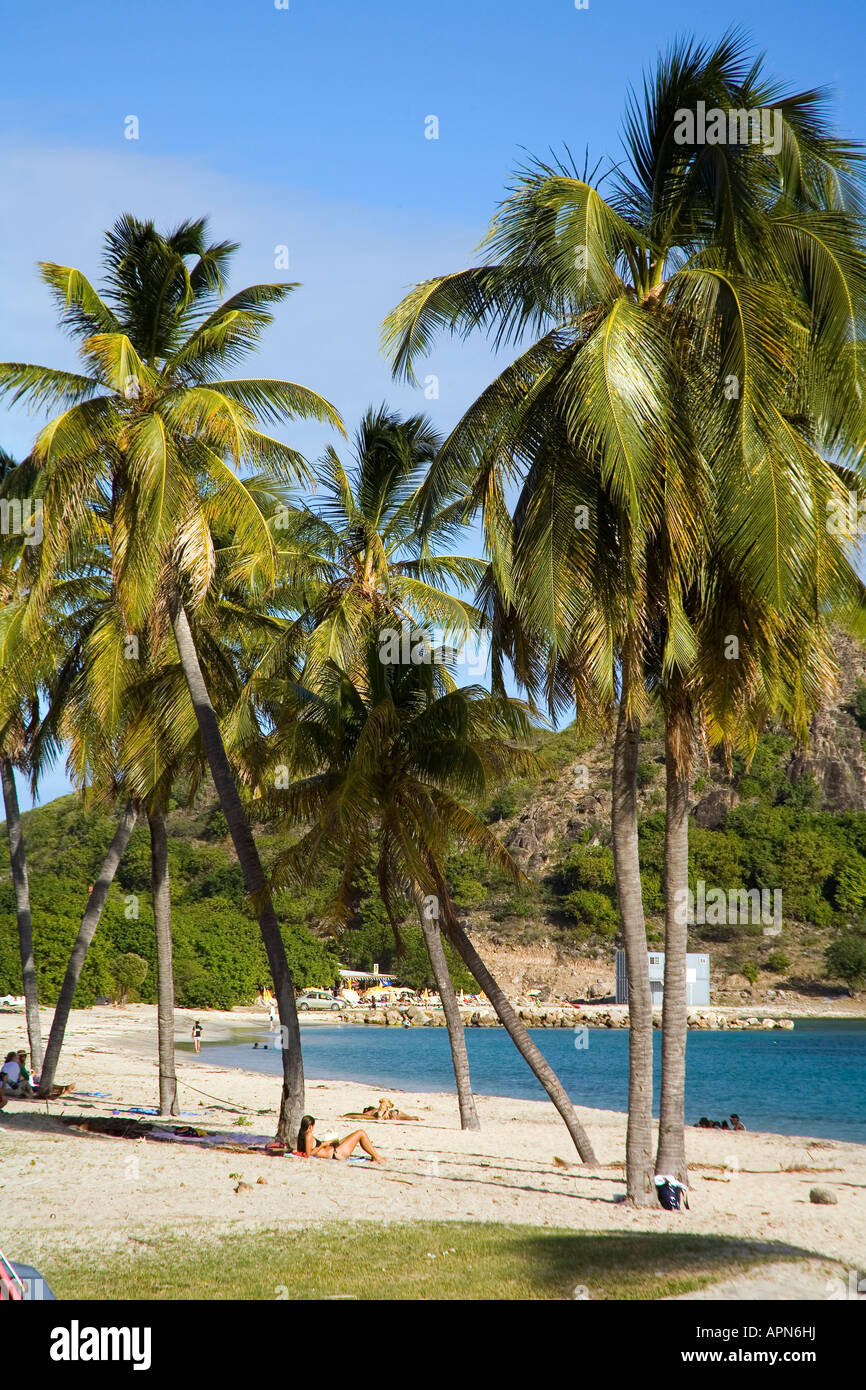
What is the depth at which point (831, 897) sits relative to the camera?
276ft

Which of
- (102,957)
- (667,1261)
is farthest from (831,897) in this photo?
(667,1261)

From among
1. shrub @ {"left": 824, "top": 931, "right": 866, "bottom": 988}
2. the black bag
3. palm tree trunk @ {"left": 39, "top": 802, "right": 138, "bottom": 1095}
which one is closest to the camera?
the black bag

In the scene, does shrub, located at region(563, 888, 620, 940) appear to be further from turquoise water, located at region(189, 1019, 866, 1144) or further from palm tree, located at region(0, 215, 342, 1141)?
palm tree, located at region(0, 215, 342, 1141)

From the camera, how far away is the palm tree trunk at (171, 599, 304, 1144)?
43.5 feet

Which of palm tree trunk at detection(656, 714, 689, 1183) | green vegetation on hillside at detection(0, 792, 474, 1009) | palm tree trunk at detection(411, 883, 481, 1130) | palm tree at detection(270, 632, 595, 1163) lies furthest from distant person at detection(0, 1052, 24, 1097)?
green vegetation on hillside at detection(0, 792, 474, 1009)

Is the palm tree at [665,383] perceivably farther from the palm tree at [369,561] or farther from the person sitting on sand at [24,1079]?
the person sitting on sand at [24,1079]

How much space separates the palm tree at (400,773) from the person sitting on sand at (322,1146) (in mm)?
2242

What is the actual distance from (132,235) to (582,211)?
646 centimetres

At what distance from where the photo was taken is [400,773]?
1409cm

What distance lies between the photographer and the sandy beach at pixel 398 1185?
9125mm

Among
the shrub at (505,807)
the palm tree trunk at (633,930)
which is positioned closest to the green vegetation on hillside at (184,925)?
the shrub at (505,807)

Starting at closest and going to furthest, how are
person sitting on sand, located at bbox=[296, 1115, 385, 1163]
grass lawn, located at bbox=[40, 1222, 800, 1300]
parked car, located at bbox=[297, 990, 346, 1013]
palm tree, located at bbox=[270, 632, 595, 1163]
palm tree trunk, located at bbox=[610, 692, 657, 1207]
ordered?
grass lawn, located at bbox=[40, 1222, 800, 1300] < palm tree trunk, located at bbox=[610, 692, 657, 1207] < person sitting on sand, located at bbox=[296, 1115, 385, 1163] < palm tree, located at bbox=[270, 632, 595, 1163] < parked car, located at bbox=[297, 990, 346, 1013]

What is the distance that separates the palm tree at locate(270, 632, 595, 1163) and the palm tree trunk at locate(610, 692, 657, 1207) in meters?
2.62
